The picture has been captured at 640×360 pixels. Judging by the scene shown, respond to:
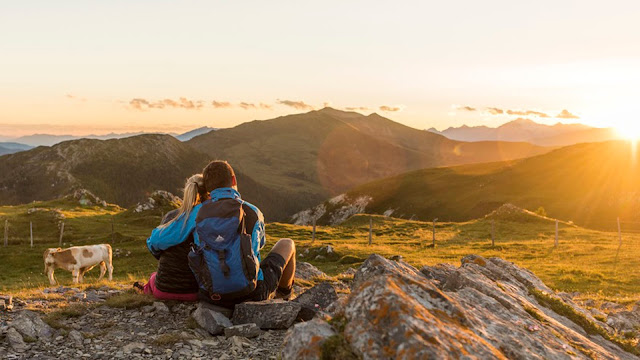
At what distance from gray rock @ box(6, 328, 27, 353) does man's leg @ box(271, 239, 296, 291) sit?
4819 millimetres

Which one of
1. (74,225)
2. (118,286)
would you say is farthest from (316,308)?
(74,225)

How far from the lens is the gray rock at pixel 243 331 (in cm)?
792

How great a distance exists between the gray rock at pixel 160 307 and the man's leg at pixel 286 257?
101 inches

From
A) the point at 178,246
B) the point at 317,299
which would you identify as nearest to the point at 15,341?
the point at 178,246

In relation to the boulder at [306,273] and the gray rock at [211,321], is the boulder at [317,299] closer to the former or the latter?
the gray rock at [211,321]

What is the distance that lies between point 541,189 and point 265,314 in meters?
107

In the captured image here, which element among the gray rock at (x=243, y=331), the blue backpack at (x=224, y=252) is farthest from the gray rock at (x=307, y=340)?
the gray rock at (x=243, y=331)

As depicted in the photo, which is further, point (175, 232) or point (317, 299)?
point (317, 299)

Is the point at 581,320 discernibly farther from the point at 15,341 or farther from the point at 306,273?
the point at 15,341

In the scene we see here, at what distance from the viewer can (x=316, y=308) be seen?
910cm

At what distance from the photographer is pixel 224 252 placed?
768cm

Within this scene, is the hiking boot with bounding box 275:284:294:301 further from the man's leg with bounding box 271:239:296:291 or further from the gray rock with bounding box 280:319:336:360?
the gray rock with bounding box 280:319:336:360

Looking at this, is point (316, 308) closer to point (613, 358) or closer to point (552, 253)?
point (613, 358)

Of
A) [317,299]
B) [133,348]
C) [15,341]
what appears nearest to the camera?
[15,341]
